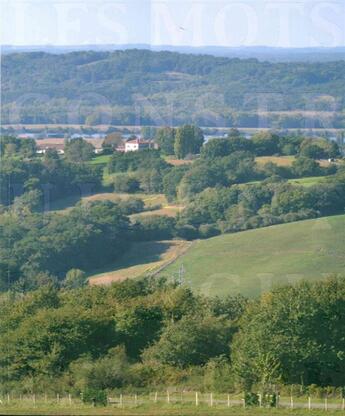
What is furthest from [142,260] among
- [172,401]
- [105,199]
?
[172,401]

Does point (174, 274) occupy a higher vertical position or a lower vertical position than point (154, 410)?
lower

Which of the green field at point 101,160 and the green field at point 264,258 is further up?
the green field at point 101,160

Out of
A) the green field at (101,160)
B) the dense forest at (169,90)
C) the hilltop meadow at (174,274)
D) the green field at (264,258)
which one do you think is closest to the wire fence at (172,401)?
the hilltop meadow at (174,274)

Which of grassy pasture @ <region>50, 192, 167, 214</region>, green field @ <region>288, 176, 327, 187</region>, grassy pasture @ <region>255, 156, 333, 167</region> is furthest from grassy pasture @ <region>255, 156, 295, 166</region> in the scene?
grassy pasture @ <region>50, 192, 167, 214</region>

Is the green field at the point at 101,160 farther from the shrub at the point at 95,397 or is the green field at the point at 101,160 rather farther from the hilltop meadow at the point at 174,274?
the shrub at the point at 95,397

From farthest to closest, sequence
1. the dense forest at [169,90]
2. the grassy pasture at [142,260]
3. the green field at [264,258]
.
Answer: the dense forest at [169,90] < the grassy pasture at [142,260] < the green field at [264,258]

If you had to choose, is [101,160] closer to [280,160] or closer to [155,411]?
[280,160]

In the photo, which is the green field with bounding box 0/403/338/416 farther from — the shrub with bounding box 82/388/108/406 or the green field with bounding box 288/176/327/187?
the green field with bounding box 288/176/327/187
